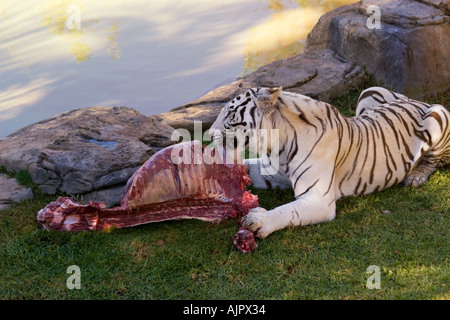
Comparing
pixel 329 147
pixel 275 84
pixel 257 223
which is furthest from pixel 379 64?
pixel 257 223

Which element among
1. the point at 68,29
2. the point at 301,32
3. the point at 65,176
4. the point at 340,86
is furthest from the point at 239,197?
the point at 68,29

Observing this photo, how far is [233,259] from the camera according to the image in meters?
3.01

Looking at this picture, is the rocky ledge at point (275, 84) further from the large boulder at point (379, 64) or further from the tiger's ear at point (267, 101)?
the tiger's ear at point (267, 101)

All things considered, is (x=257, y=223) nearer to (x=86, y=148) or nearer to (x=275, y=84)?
(x=86, y=148)

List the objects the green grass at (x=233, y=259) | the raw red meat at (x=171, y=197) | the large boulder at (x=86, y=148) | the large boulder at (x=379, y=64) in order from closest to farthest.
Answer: the green grass at (x=233, y=259), the raw red meat at (x=171, y=197), the large boulder at (x=86, y=148), the large boulder at (x=379, y=64)

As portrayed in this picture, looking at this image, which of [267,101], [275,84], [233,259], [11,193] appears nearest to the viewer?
[233,259]

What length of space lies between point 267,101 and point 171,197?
0.78 meters

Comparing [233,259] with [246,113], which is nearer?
[233,259]

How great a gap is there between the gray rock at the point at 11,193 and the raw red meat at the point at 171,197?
0.46 metres

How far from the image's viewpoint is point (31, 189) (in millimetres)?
3803

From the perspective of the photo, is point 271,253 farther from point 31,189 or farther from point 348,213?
point 31,189

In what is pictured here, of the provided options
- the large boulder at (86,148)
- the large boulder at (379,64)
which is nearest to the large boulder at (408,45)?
the large boulder at (379,64)

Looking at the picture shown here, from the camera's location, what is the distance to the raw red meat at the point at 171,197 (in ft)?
10.7

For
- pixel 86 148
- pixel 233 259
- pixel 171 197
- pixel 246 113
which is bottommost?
pixel 233 259
